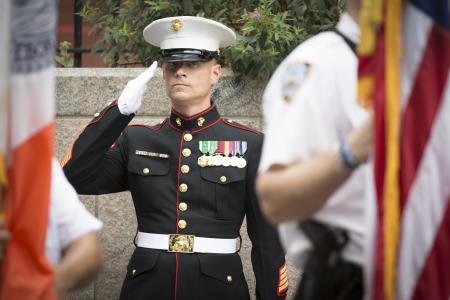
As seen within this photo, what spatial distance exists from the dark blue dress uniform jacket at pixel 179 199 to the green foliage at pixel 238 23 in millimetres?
1229

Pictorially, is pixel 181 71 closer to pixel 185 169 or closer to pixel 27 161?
pixel 185 169

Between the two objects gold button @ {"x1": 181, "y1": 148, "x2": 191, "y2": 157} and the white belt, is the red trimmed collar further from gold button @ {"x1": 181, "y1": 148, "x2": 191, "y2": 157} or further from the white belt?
the white belt

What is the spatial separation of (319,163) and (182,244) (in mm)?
2650

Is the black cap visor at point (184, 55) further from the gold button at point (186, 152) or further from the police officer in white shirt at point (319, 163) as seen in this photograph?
the police officer in white shirt at point (319, 163)

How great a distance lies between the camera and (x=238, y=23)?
6.93 meters

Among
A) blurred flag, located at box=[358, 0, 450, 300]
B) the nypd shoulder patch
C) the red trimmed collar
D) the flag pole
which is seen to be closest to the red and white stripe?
blurred flag, located at box=[358, 0, 450, 300]

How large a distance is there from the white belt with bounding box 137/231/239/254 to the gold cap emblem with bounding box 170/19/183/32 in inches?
44.5

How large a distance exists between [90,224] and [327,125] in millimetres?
721

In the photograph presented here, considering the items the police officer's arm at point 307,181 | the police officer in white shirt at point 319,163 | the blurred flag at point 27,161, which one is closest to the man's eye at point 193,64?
the police officer in white shirt at point 319,163

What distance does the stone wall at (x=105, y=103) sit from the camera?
6449 mm

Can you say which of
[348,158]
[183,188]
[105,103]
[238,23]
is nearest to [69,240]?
[348,158]

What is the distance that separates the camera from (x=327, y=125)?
2598mm

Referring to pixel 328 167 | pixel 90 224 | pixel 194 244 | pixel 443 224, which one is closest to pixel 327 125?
pixel 328 167

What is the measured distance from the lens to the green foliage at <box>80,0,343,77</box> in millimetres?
6461
